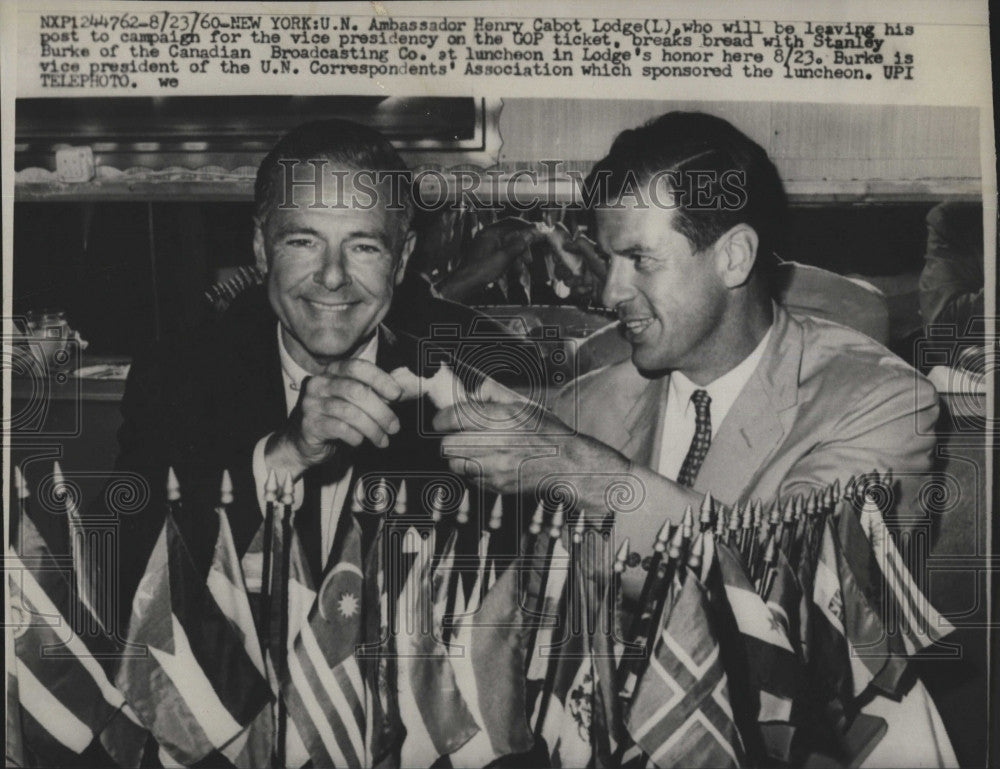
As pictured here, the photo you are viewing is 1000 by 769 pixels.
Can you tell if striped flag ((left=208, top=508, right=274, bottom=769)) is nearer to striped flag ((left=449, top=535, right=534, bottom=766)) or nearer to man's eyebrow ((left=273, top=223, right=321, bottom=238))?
striped flag ((left=449, top=535, right=534, bottom=766))

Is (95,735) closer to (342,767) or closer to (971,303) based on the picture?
(342,767)

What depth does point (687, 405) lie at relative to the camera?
3.09 meters

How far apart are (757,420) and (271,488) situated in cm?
155

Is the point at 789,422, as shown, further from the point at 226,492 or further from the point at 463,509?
the point at 226,492

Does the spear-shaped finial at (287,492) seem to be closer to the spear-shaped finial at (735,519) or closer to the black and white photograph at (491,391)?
the black and white photograph at (491,391)

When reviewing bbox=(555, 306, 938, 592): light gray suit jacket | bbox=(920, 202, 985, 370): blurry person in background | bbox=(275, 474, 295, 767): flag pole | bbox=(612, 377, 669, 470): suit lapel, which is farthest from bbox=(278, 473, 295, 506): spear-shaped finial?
bbox=(920, 202, 985, 370): blurry person in background

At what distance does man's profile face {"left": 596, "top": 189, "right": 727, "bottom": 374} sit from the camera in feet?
9.96

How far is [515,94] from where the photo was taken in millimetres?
3098

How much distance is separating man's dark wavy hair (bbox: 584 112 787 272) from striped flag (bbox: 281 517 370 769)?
1379 millimetres

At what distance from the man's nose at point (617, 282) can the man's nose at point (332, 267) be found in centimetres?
83

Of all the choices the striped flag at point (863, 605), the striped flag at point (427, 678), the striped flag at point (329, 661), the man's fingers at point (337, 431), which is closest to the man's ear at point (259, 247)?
the man's fingers at point (337, 431)

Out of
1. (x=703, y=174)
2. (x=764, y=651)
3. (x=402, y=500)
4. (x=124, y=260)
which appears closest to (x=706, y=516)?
(x=764, y=651)

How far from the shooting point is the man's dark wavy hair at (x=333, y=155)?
3.05 metres

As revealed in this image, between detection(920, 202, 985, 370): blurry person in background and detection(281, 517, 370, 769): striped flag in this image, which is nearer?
detection(281, 517, 370, 769): striped flag
